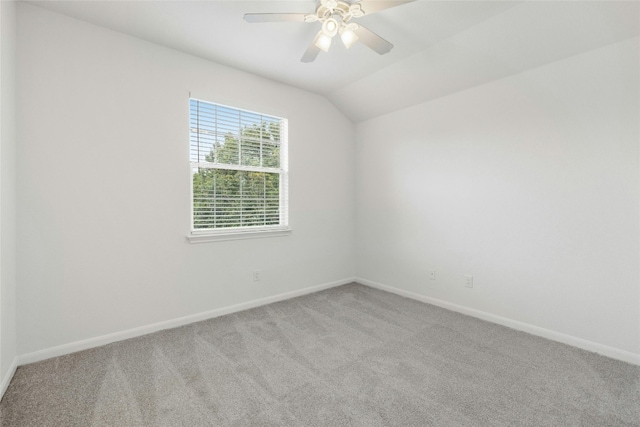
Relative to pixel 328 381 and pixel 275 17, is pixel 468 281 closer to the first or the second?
pixel 328 381

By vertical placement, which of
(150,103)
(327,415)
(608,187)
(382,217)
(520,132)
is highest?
(150,103)

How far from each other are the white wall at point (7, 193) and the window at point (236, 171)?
121 centimetres

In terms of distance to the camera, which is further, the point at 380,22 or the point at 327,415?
the point at 380,22

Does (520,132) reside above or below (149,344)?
above

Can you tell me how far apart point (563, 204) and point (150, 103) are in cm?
364

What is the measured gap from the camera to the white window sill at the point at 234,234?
2861mm

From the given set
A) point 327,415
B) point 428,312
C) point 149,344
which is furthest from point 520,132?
point 149,344

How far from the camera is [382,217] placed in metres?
3.89

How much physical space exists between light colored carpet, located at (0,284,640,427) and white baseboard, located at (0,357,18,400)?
44mm

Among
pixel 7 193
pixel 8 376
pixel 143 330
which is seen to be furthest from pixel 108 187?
pixel 8 376

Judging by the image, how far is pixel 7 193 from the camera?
1.90m

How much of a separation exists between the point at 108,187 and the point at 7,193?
594 mm

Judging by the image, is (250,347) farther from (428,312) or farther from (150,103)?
(150,103)

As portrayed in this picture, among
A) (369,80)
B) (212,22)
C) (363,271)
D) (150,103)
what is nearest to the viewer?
(212,22)
